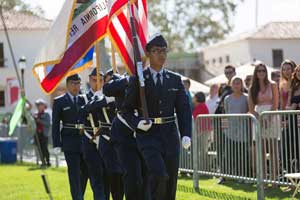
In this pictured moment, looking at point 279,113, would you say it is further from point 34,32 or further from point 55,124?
point 34,32

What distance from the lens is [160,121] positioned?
8508 millimetres

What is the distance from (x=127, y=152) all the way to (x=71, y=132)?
244 cm

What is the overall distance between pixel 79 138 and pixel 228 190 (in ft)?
9.98

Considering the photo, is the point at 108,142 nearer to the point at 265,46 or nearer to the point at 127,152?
the point at 127,152

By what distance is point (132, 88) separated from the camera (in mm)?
8617

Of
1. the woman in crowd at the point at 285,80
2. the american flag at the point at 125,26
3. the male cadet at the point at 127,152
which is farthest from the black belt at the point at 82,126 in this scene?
the woman in crowd at the point at 285,80

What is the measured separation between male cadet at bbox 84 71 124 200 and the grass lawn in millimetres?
1764

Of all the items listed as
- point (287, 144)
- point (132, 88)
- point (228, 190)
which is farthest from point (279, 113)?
point (132, 88)

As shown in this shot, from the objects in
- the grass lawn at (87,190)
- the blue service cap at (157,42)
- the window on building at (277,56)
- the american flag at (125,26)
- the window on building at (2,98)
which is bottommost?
the grass lawn at (87,190)

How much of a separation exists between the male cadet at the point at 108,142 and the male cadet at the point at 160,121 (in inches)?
67.0

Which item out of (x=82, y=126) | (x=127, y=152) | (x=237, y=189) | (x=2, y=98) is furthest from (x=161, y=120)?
(x=2, y=98)

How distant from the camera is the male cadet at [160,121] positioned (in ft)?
27.6

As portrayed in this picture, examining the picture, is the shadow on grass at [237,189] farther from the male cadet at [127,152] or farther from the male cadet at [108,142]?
the male cadet at [127,152]

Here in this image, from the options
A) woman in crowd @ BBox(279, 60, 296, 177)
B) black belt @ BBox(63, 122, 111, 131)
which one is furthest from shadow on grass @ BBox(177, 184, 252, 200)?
black belt @ BBox(63, 122, 111, 131)
